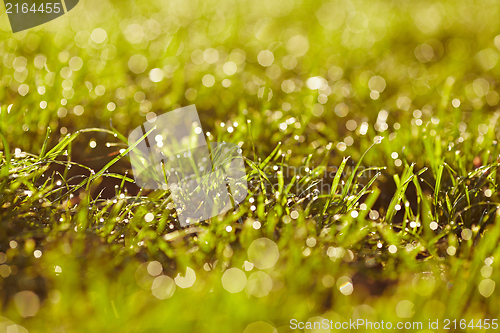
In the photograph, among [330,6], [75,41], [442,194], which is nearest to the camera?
[442,194]

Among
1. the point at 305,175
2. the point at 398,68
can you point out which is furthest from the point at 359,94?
the point at 305,175

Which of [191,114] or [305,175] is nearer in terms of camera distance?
[305,175]

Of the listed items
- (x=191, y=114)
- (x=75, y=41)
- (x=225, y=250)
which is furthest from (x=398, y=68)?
(x=75, y=41)

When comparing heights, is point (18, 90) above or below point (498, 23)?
below

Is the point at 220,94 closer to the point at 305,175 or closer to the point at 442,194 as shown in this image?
the point at 305,175

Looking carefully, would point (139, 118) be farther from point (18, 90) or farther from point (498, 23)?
point (498, 23)

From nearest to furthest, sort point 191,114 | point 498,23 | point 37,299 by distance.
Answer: point 37,299 < point 191,114 < point 498,23
